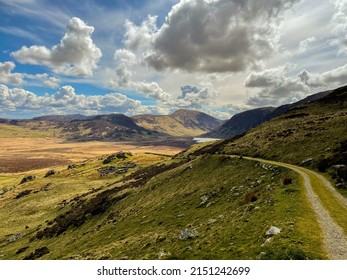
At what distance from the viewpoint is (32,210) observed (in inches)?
3337

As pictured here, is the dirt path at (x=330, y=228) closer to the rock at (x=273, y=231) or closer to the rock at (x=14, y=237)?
the rock at (x=273, y=231)

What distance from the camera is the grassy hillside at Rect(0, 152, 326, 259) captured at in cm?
1875

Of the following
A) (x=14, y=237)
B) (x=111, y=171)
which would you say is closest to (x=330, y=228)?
(x=14, y=237)

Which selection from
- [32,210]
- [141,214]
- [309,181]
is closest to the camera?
[309,181]

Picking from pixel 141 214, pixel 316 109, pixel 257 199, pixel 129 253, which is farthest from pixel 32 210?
pixel 316 109

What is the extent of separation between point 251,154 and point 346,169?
29.2m

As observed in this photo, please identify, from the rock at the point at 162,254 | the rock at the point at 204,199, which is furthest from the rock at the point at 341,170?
the rock at the point at 162,254

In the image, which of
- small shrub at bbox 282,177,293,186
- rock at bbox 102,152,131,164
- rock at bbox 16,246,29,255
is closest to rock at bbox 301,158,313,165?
small shrub at bbox 282,177,293,186

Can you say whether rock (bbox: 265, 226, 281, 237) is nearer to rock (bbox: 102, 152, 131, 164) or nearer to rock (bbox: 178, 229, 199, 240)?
rock (bbox: 178, 229, 199, 240)

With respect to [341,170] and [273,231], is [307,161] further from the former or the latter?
[273,231]

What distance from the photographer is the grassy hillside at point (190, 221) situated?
18.8 meters

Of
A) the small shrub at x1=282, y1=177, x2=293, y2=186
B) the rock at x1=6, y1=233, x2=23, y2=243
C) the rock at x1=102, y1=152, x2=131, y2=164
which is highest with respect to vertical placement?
the small shrub at x1=282, y1=177, x2=293, y2=186
